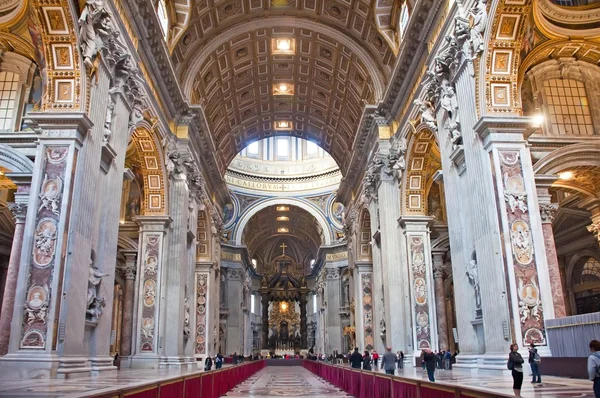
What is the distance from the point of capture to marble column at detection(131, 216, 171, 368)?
16672 mm

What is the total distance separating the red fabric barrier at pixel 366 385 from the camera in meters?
9.06

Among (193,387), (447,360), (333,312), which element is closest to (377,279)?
(447,360)

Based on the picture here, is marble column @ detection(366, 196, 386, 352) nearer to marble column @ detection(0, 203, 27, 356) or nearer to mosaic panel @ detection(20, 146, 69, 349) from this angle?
marble column @ detection(0, 203, 27, 356)

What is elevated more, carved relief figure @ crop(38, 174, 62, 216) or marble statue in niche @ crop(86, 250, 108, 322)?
carved relief figure @ crop(38, 174, 62, 216)

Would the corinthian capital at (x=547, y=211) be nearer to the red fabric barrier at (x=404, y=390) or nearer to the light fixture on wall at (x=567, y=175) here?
the light fixture on wall at (x=567, y=175)

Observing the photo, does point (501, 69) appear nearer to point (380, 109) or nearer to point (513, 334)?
point (513, 334)

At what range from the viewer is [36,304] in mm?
9555

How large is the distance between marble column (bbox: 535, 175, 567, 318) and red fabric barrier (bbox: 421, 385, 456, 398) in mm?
8027

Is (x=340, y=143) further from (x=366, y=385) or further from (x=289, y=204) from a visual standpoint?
(x=366, y=385)

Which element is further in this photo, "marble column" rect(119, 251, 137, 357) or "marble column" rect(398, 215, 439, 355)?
"marble column" rect(119, 251, 137, 357)

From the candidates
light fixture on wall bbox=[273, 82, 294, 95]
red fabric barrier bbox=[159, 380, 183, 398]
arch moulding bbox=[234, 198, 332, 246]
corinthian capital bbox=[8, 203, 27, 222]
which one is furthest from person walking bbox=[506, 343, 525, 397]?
arch moulding bbox=[234, 198, 332, 246]

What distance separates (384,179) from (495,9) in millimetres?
9738

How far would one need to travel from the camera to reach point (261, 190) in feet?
156

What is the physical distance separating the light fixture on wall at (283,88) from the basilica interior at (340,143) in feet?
0.49
